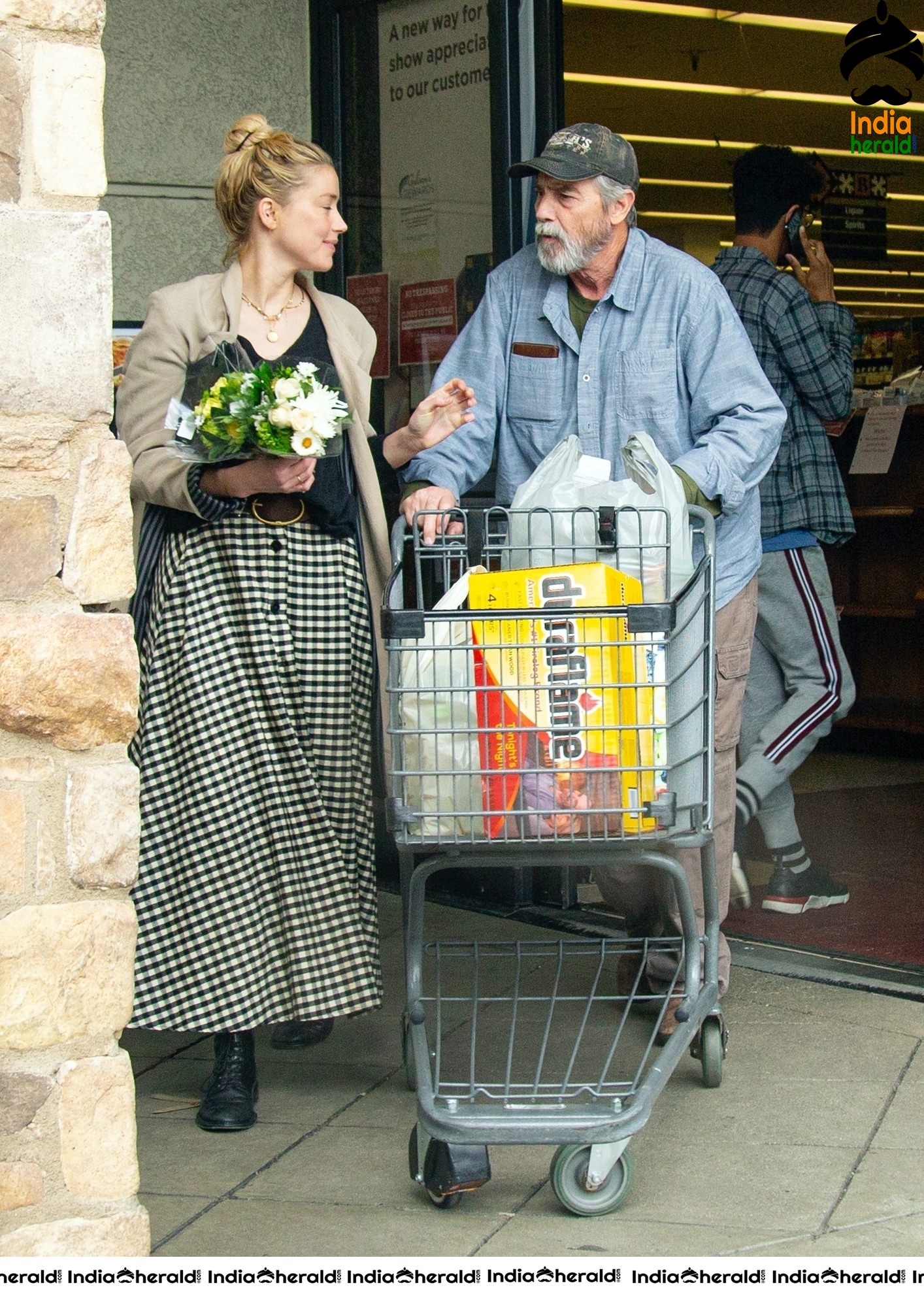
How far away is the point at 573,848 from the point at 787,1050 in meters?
1.10

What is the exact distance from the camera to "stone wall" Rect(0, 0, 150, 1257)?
7.51 feet

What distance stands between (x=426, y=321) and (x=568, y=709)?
101 inches

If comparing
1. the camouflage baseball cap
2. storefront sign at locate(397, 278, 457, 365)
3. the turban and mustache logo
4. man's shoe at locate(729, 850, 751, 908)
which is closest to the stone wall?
the camouflage baseball cap

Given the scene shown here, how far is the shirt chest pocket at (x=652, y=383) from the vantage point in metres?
3.64

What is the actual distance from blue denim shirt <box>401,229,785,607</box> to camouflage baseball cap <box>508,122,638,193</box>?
18 centimetres

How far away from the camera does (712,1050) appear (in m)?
3.51

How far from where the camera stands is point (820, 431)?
514 cm

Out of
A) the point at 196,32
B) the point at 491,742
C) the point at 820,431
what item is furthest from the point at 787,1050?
the point at 196,32

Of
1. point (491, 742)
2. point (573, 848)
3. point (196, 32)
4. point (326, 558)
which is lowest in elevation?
point (573, 848)

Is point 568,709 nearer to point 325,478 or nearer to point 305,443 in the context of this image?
point 305,443

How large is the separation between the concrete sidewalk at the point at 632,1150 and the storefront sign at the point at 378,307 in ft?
7.29

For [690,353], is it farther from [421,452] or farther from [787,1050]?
[787,1050]

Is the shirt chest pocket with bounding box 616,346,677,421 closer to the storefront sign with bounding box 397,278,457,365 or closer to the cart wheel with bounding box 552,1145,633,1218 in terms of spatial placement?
the storefront sign with bounding box 397,278,457,365
